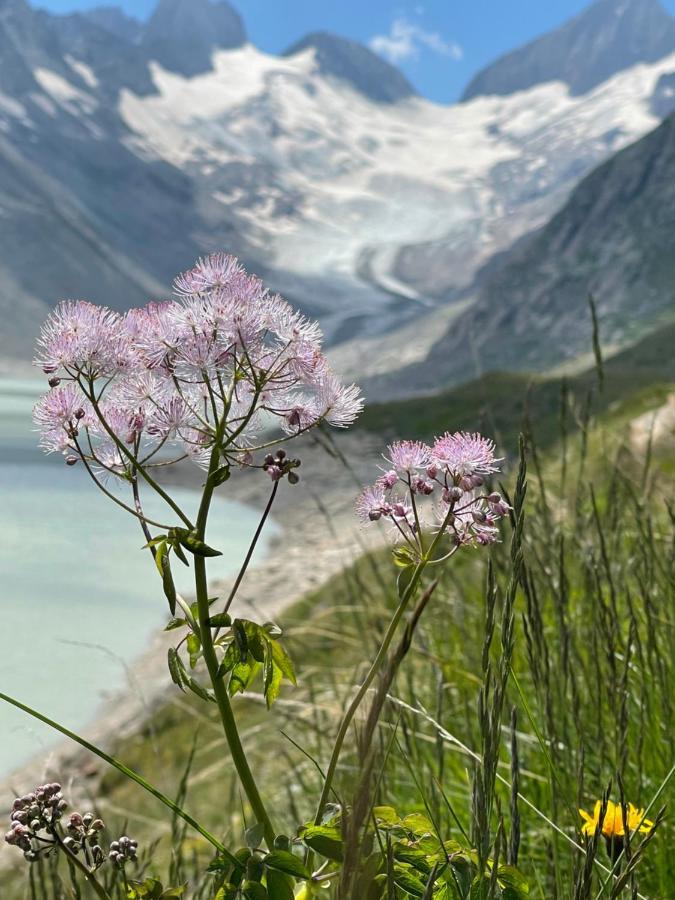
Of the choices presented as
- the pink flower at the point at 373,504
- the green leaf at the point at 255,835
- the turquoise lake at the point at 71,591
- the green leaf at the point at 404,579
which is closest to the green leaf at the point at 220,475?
the pink flower at the point at 373,504

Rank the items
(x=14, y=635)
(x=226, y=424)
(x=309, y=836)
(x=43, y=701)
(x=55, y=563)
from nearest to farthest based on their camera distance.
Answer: (x=309, y=836) < (x=226, y=424) < (x=43, y=701) < (x=14, y=635) < (x=55, y=563)

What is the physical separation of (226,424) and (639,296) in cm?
13782

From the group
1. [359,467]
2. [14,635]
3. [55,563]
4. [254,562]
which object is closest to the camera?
[14,635]

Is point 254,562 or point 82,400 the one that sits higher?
point 254,562

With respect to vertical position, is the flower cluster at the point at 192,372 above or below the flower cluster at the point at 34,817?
above

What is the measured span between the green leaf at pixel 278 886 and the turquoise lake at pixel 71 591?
10.2 meters

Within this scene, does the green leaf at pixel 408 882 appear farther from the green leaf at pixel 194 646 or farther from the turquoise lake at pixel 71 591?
the turquoise lake at pixel 71 591

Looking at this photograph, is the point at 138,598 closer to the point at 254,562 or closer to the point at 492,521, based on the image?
the point at 254,562

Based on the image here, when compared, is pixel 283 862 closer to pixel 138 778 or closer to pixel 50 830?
pixel 138 778

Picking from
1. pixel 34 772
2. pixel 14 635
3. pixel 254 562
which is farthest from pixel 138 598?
pixel 34 772

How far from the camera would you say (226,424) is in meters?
1.73

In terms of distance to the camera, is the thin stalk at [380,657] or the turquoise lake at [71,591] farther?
the turquoise lake at [71,591]

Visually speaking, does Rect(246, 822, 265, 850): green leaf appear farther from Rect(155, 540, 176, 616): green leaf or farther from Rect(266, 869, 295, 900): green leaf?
Rect(155, 540, 176, 616): green leaf

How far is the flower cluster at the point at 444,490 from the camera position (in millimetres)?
1616
